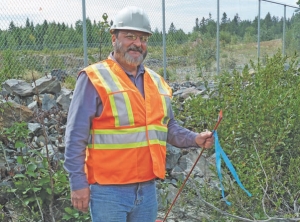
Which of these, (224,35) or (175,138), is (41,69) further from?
(224,35)

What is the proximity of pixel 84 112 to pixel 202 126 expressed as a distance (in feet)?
6.63

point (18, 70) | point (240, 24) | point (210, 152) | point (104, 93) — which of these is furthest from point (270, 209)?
point (240, 24)

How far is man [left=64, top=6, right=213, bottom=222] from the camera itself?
252 centimetres

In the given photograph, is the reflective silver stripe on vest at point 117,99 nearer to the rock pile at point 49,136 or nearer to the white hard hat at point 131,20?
the white hard hat at point 131,20

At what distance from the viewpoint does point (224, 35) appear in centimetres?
1358

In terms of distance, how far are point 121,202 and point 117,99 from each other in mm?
526

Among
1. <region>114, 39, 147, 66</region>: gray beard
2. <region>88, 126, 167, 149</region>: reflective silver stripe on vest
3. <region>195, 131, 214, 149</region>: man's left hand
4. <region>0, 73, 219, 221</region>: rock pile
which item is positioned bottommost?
<region>0, 73, 219, 221</region>: rock pile

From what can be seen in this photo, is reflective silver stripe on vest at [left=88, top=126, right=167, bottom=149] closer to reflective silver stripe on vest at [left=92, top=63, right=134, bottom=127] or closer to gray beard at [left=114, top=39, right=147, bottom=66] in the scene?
reflective silver stripe on vest at [left=92, top=63, right=134, bottom=127]

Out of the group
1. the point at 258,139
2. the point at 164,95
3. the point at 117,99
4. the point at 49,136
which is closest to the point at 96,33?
the point at 49,136

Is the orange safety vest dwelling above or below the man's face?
below

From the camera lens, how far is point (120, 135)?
257cm

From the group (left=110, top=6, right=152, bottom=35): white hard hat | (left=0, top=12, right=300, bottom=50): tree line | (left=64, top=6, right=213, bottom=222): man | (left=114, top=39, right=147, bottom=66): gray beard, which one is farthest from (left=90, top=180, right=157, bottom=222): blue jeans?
(left=0, top=12, right=300, bottom=50): tree line

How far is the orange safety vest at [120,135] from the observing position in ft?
8.38

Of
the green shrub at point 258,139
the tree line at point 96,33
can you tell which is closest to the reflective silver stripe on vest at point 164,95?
the green shrub at point 258,139
